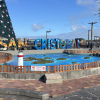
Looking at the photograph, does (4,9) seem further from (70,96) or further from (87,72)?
(70,96)

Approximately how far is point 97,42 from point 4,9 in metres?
52.2

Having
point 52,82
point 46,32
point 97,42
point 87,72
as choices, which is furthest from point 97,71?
point 97,42

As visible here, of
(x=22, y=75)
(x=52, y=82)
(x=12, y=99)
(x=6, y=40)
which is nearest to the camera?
(x=12, y=99)

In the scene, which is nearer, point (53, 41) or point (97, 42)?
point (53, 41)

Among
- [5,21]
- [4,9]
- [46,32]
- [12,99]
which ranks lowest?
[12,99]

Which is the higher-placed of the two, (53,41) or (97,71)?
(53,41)

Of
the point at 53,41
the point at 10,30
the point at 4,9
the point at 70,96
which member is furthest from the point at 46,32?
the point at 70,96

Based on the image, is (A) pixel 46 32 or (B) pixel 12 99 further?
(A) pixel 46 32

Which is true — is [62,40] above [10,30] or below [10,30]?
below

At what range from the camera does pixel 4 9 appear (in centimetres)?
4222

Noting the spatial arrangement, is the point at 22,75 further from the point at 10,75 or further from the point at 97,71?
the point at 97,71

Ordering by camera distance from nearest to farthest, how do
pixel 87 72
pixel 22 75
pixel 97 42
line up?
pixel 22 75 → pixel 87 72 → pixel 97 42

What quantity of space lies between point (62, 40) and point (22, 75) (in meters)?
33.2

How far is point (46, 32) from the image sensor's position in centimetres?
4106
